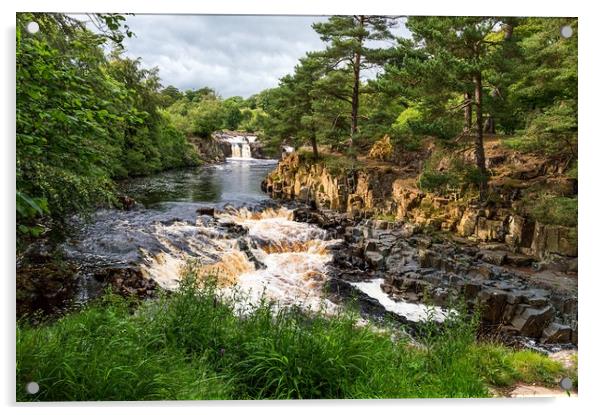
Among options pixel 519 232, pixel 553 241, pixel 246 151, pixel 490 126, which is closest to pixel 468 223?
pixel 519 232

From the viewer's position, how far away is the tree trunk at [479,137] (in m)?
3.61

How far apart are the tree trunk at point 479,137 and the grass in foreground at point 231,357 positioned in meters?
1.17

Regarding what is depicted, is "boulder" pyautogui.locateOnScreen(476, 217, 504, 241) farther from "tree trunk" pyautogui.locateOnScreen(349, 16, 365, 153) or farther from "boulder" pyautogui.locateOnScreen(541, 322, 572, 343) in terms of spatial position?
"tree trunk" pyautogui.locateOnScreen(349, 16, 365, 153)

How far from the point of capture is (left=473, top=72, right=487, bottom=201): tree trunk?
361 cm

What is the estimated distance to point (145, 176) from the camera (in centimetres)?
405

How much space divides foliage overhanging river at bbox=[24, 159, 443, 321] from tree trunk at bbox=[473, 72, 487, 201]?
112 centimetres

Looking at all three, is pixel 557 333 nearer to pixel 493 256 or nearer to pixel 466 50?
pixel 493 256

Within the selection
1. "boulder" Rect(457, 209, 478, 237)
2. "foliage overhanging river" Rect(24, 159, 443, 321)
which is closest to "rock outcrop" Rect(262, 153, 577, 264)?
"boulder" Rect(457, 209, 478, 237)

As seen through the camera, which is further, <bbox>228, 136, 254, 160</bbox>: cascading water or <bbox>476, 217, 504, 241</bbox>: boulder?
<bbox>228, 136, 254, 160</bbox>: cascading water

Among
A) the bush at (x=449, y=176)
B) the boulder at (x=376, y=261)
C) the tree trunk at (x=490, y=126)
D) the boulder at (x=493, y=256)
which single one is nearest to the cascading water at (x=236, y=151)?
the boulder at (x=376, y=261)

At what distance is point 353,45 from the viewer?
137 inches

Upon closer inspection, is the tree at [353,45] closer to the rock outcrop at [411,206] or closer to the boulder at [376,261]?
the rock outcrop at [411,206]

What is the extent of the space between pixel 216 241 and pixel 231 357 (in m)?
1.50
